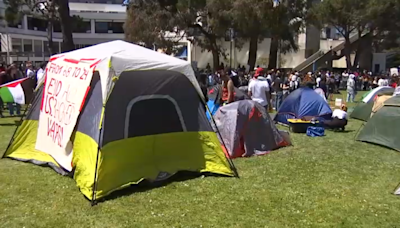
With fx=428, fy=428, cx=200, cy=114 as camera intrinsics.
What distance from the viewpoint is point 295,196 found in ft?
19.4

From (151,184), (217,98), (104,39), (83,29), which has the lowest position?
(151,184)

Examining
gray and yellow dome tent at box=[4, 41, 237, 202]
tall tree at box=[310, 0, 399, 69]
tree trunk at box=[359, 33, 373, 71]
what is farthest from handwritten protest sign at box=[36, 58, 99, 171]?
tree trunk at box=[359, 33, 373, 71]

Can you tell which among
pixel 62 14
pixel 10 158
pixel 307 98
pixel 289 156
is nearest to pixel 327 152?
pixel 289 156

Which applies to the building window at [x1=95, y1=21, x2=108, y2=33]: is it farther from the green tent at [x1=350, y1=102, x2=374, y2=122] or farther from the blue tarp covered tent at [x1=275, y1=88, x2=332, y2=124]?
the blue tarp covered tent at [x1=275, y1=88, x2=332, y2=124]

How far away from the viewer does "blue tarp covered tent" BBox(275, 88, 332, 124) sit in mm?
10969

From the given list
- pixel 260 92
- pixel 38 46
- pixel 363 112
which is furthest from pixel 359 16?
pixel 38 46

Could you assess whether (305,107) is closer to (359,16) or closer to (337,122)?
(337,122)

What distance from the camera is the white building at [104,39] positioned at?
38466 millimetres

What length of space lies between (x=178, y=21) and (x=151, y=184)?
74.8ft

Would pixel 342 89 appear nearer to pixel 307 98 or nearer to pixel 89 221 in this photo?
pixel 307 98

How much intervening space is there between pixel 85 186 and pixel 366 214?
3.68 metres

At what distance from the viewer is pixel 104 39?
200 feet

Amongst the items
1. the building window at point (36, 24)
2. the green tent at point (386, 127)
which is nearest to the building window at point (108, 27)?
the building window at point (36, 24)

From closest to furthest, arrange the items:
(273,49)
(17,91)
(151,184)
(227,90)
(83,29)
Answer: (151,184), (227,90), (17,91), (273,49), (83,29)
